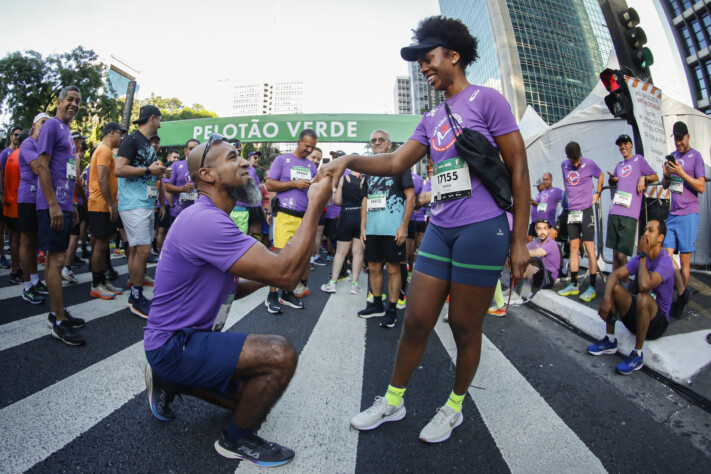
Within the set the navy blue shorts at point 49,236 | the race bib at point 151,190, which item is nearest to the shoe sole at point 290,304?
the race bib at point 151,190

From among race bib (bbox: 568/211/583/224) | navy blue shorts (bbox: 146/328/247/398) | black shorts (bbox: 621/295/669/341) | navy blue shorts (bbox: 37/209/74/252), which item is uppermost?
race bib (bbox: 568/211/583/224)

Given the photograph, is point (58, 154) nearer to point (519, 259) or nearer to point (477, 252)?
point (477, 252)

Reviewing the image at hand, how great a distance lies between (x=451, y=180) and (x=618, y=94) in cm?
421

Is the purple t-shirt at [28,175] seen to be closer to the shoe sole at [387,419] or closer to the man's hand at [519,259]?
the shoe sole at [387,419]

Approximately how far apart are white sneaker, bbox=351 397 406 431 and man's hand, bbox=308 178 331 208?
1.18 m

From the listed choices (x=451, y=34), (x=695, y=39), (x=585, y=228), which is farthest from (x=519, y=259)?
(x=695, y=39)

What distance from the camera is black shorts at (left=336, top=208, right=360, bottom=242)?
536 cm

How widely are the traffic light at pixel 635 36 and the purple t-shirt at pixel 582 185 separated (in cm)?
144

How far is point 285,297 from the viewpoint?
4.54m

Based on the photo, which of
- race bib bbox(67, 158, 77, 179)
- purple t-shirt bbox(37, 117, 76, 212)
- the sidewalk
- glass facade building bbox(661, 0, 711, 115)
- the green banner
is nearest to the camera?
the sidewalk

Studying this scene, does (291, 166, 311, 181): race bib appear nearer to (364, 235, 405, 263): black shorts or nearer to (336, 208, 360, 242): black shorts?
(336, 208, 360, 242): black shorts

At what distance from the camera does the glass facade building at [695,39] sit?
35469 millimetres

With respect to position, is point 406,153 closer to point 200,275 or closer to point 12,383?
point 200,275

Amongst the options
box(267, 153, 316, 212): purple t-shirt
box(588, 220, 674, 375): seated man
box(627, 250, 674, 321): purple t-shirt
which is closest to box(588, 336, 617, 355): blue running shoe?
box(588, 220, 674, 375): seated man
